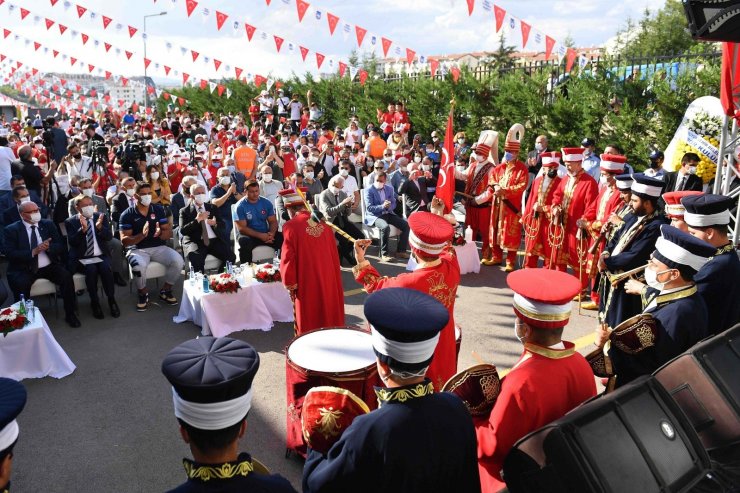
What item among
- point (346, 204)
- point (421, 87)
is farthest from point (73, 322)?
point (421, 87)

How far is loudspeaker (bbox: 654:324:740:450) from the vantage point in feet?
10.6

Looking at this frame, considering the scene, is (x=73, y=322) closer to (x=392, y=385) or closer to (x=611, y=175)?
(x=392, y=385)

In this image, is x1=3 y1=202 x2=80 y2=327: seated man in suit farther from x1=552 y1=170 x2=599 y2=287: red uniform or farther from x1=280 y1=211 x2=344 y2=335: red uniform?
x1=552 y1=170 x2=599 y2=287: red uniform

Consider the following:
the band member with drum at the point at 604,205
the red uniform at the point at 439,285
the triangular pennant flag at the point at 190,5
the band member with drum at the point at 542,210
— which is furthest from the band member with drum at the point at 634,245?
the triangular pennant flag at the point at 190,5

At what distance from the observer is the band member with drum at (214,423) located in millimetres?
2105

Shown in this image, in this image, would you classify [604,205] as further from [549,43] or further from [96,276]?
[96,276]

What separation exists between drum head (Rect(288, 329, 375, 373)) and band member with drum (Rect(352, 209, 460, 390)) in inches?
18.7

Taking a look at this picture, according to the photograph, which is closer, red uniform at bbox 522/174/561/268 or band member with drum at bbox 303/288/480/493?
band member with drum at bbox 303/288/480/493

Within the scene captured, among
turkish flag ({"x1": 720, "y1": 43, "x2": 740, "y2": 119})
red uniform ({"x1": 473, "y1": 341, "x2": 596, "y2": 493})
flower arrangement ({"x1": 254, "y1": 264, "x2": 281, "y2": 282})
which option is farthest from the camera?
flower arrangement ({"x1": 254, "y1": 264, "x2": 281, "y2": 282})

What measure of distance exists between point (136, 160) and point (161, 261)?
4.17m

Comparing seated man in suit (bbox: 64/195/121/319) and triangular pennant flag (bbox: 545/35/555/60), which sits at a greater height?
triangular pennant flag (bbox: 545/35/555/60)

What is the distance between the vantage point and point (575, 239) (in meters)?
8.66

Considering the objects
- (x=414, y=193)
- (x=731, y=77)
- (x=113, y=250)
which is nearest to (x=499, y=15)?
(x=414, y=193)

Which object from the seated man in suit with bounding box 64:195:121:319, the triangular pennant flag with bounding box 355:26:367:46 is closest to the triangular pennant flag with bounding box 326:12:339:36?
the triangular pennant flag with bounding box 355:26:367:46
